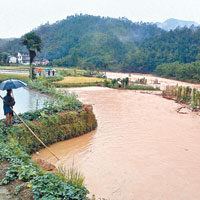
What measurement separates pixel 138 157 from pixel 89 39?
253 ft

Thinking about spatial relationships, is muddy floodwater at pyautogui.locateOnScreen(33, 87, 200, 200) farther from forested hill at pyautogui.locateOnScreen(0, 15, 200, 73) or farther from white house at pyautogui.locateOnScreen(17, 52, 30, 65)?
white house at pyautogui.locateOnScreen(17, 52, 30, 65)

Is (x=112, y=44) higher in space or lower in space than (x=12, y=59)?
higher

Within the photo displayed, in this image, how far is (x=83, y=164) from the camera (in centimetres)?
633

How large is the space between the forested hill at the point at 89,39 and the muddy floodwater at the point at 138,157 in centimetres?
5144

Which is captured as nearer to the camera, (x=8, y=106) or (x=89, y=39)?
(x=8, y=106)

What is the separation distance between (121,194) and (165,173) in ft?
5.33

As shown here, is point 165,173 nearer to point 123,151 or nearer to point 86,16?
point 123,151

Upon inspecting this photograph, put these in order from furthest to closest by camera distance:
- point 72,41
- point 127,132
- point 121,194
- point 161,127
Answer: point 72,41 → point 161,127 → point 127,132 → point 121,194

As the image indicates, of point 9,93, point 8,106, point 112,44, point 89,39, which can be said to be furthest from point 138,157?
point 89,39

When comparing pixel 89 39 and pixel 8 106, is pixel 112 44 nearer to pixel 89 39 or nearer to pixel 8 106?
pixel 89 39

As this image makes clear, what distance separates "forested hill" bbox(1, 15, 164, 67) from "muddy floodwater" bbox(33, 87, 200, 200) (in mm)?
51437

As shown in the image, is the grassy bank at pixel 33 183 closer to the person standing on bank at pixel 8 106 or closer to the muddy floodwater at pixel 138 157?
the muddy floodwater at pixel 138 157

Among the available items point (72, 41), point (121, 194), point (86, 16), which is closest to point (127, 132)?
point (121, 194)

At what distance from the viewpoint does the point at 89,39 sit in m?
80.4
